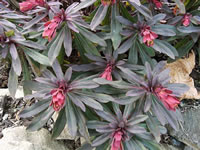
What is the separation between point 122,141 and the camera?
4.09 ft

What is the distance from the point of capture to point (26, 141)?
1.56 m

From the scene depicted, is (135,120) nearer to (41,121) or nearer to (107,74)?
(107,74)

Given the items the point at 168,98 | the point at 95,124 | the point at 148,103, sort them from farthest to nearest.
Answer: the point at 95,124, the point at 148,103, the point at 168,98

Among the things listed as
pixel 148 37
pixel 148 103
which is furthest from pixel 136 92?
pixel 148 37

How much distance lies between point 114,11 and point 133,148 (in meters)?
0.74

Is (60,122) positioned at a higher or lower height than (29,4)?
lower

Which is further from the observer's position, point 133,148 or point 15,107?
point 15,107

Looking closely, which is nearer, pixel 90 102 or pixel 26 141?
pixel 90 102

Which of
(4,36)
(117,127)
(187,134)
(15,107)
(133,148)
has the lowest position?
(187,134)

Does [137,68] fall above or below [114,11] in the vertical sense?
below

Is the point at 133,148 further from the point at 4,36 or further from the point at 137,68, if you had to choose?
the point at 4,36

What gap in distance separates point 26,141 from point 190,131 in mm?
1198

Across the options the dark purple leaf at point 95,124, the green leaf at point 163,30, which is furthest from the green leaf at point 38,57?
the green leaf at point 163,30

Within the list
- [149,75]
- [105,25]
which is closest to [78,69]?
[105,25]
